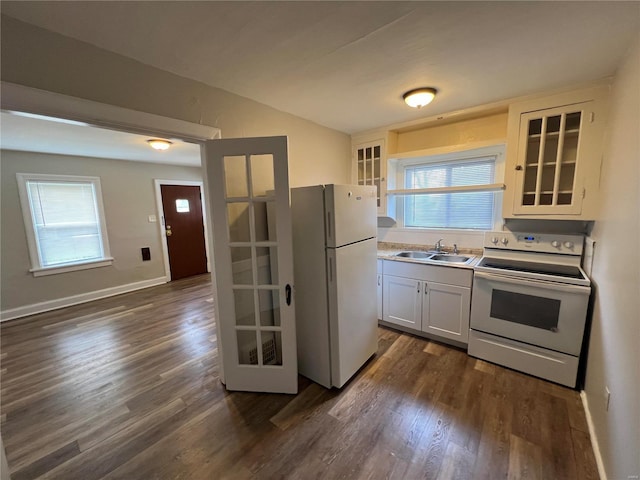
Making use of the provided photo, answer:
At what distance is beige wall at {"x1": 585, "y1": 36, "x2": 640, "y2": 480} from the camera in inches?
44.2

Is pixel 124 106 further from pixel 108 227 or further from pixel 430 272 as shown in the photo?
pixel 108 227

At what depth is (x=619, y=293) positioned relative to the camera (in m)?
1.36

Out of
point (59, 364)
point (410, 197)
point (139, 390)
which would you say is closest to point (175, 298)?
point (59, 364)

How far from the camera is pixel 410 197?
3400mm

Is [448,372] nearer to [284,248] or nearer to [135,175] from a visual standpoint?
[284,248]

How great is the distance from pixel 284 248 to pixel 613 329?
195 cm

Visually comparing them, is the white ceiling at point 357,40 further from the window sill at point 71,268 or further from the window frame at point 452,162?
the window sill at point 71,268

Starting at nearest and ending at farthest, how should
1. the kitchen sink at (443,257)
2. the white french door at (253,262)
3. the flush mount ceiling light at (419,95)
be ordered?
the white french door at (253,262), the flush mount ceiling light at (419,95), the kitchen sink at (443,257)

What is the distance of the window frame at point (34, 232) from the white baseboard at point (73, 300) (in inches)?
16.7

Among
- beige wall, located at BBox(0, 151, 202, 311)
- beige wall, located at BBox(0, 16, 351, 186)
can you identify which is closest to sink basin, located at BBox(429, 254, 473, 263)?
beige wall, located at BBox(0, 16, 351, 186)

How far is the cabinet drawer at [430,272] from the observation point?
2474mm

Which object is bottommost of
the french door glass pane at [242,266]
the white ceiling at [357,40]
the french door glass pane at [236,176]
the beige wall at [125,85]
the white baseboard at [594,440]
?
the white baseboard at [594,440]

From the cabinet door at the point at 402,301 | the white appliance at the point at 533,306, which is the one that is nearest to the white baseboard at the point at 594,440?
the white appliance at the point at 533,306

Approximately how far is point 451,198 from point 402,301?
1.36m
